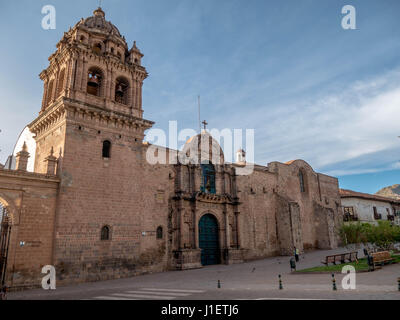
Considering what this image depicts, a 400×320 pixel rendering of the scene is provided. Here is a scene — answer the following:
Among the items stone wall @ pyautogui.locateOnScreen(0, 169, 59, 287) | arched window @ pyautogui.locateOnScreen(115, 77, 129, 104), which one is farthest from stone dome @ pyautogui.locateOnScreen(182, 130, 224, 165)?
stone wall @ pyautogui.locateOnScreen(0, 169, 59, 287)

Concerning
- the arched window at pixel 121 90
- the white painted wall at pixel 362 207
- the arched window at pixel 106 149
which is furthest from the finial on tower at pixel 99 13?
the white painted wall at pixel 362 207

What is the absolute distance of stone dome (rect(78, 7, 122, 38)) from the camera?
19.9 metres

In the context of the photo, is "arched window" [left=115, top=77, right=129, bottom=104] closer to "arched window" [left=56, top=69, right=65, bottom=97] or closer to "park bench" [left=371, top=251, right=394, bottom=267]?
"arched window" [left=56, top=69, right=65, bottom=97]

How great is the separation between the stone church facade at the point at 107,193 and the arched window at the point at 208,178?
114mm

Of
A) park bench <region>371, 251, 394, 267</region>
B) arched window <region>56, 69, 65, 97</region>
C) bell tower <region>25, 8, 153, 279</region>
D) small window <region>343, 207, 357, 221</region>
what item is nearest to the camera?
park bench <region>371, 251, 394, 267</region>

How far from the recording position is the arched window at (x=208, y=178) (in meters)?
24.5

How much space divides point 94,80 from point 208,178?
11834 millimetres

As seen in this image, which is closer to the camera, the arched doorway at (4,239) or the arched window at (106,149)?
the arched doorway at (4,239)

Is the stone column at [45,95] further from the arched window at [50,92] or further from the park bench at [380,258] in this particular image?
the park bench at [380,258]

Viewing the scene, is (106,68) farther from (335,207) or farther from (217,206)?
(335,207)

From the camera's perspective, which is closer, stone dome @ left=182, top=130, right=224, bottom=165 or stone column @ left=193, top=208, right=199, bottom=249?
stone column @ left=193, top=208, right=199, bottom=249

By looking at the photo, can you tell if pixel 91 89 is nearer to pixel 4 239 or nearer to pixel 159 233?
pixel 4 239

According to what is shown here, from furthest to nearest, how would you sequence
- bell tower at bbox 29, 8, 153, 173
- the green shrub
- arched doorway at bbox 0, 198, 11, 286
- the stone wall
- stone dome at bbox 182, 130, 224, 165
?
stone dome at bbox 182, 130, 224, 165, the green shrub, bell tower at bbox 29, 8, 153, 173, the stone wall, arched doorway at bbox 0, 198, 11, 286

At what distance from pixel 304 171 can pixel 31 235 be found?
2799 centimetres
